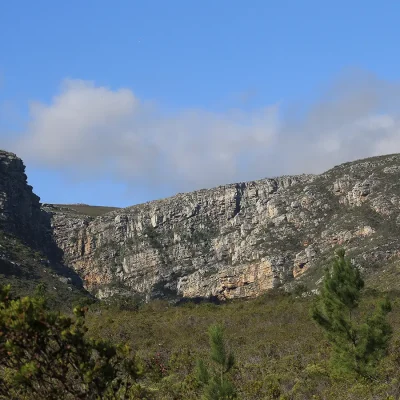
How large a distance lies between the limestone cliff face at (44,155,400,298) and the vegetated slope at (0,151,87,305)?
589 cm

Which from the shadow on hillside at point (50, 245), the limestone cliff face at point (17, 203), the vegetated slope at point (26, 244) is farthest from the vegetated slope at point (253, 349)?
the shadow on hillside at point (50, 245)

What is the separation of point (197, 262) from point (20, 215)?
1349 inches

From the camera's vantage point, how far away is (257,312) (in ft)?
150

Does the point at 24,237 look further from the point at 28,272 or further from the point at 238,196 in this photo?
the point at 238,196

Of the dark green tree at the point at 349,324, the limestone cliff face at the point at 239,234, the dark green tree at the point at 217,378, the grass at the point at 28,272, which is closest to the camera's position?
the dark green tree at the point at 217,378

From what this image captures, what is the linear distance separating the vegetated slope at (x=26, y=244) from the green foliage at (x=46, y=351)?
5360 centimetres

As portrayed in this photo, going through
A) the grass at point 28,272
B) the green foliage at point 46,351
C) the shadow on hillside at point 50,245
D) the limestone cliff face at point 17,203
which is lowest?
the green foliage at point 46,351

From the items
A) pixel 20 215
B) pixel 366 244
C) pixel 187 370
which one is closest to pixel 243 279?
pixel 366 244

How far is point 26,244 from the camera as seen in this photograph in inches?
3575

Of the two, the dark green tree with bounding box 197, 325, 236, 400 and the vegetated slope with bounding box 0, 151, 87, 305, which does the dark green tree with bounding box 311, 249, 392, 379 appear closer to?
the dark green tree with bounding box 197, 325, 236, 400

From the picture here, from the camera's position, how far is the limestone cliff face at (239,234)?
85062 mm

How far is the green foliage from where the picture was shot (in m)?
7.63

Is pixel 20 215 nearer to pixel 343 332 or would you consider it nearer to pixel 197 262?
pixel 197 262

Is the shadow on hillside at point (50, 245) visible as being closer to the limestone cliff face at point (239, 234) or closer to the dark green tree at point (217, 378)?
the limestone cliff face at point (239, 234)
